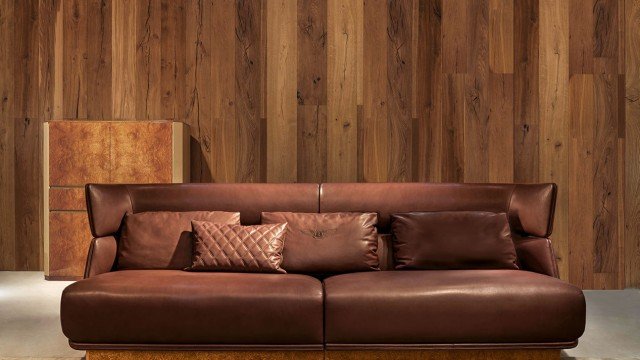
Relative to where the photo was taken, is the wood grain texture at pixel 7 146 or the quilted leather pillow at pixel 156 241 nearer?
the quilted leather pillow at pixel 156 241

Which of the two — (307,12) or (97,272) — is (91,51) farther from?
(97,272)

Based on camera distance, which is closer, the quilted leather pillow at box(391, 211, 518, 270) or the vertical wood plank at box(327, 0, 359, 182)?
the quilted leather pillow at box(391, 211, 518, 270)

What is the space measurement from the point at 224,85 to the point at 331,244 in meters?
2.53

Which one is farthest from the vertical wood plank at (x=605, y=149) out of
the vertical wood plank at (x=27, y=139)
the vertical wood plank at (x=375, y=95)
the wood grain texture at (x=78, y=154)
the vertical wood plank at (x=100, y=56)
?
the vertical wood plank at (x=27, y=139)

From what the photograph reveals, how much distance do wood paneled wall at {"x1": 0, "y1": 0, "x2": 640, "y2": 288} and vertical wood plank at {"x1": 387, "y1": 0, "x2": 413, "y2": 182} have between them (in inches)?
0.5

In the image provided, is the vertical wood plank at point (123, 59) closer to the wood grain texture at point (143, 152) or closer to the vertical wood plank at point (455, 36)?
the wood grain texture at point (143, 152)

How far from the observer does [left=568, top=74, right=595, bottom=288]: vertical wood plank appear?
4.96m

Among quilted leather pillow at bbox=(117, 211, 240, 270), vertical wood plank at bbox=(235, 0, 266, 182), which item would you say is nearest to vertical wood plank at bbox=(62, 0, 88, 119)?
vertical wood plank at bbox=(235, 0, 266, 182)

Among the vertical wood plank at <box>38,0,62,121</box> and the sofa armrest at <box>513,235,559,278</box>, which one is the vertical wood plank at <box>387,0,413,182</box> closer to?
the sofa armrest at <box>513,235,559,278</box>

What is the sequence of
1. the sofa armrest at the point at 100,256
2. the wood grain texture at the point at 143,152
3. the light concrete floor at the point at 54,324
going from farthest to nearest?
1. the wood grain texture at the point at 143,152
2. the light concrete floor at the point at 54,324
3. the sofa armrest at the point at 100,256

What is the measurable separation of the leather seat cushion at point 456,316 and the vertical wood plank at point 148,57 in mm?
3246

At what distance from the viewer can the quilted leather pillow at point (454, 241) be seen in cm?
302

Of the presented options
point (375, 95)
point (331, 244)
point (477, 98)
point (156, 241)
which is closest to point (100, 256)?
point (156, 241)

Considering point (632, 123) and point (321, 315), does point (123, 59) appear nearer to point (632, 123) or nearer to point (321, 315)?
point (321, 315)
